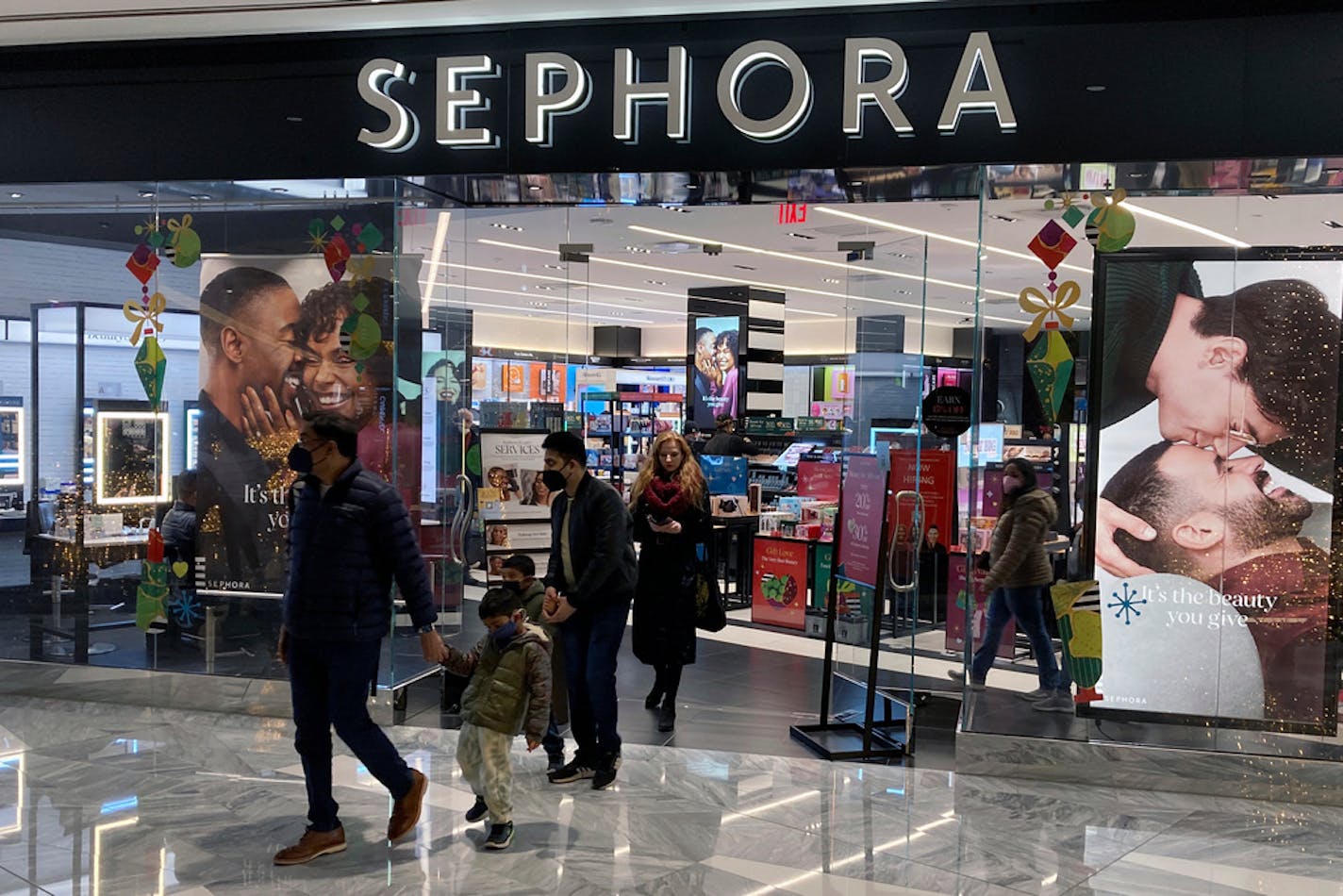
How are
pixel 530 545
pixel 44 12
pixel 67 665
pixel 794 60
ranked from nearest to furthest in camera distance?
pixel 794 60 → pixel 44 12 → pixel 67 665 → pixel 530 545

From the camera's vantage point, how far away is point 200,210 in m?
6.73

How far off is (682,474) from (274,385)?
2293 mm

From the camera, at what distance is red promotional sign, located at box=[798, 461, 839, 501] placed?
34.9 feet

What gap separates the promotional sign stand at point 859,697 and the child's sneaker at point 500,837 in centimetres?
194

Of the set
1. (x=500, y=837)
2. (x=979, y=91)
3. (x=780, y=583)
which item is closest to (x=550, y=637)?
(x=500, y=837)

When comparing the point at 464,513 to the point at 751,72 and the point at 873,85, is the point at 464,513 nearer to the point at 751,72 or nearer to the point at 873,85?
the point at 751,72

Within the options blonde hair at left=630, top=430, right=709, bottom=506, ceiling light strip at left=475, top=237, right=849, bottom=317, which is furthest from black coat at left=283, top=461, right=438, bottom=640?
ceiling light strip at left=475, top=237, right=849, bottom=317

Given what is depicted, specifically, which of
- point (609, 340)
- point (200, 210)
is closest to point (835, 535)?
point (200, 210)

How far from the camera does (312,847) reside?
4391 millimetres

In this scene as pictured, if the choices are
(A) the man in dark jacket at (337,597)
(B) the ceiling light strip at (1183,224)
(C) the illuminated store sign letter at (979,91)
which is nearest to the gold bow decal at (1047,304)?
(B) the ceiling light strip at (1183,224)

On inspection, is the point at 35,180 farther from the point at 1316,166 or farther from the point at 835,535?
the point at 1316,166

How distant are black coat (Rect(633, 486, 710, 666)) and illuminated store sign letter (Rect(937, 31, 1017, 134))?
2.45 metres

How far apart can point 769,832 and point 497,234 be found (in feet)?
27.6

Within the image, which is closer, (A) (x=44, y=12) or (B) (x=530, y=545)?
(A) (x=44, y=12)
